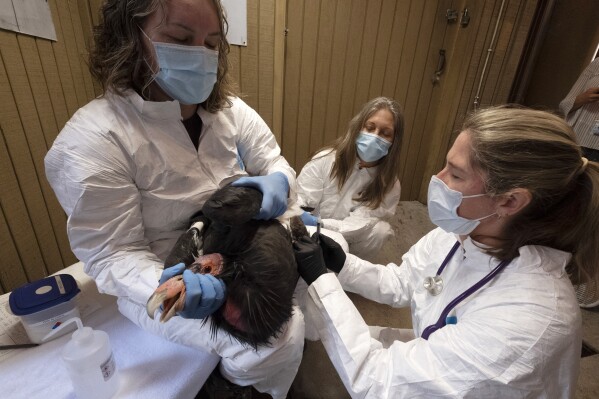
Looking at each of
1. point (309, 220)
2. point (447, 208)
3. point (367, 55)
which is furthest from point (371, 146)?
point (367, 55)

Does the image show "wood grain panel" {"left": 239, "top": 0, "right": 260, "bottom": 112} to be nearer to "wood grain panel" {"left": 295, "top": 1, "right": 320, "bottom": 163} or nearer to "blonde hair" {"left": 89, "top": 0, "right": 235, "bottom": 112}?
"wood grain panel" {"left": 295, "top": 1, "right": 320, "bottom": 163}

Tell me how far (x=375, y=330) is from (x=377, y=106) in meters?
1.26

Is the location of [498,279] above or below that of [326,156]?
above

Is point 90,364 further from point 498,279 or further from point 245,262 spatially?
point 498,279

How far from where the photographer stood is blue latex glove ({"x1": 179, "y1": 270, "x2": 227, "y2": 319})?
60 centimetres

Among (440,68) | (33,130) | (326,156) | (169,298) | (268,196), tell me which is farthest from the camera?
(440,68)

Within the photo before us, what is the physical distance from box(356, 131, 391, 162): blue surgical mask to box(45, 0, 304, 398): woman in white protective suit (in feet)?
2.69

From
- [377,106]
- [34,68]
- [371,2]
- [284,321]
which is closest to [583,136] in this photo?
[377,106]

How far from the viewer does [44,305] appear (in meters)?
0.91

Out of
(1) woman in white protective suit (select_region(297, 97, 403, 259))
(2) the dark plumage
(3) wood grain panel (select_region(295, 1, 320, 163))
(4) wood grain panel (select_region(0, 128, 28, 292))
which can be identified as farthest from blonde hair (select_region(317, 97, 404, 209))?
(4) wood grain panel (select_region(0, 128, 28, 292))

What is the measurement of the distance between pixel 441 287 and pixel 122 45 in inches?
49.4

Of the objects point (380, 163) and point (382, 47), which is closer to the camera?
point (380, 163)

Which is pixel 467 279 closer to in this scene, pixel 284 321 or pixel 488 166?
pixel 488 166

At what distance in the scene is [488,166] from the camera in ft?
2.43
